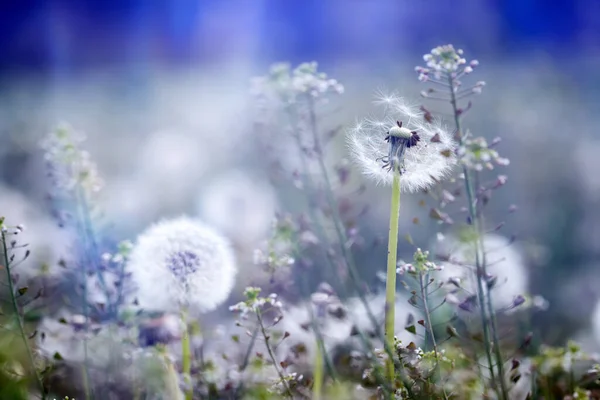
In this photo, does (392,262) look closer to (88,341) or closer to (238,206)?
(88,341)

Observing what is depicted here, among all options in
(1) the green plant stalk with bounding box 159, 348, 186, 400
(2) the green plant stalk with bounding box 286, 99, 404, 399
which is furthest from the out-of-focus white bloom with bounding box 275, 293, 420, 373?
(1) the green plant stalk with bounding box 159, 348, 186, 400

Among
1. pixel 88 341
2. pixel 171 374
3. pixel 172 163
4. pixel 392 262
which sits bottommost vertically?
pixel 171 374

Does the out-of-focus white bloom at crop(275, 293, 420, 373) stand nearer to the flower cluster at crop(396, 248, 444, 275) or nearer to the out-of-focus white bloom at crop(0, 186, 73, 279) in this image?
the flower cluster at crop(396, 248, 444, 275)

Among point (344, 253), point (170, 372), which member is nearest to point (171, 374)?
point (170, 372)

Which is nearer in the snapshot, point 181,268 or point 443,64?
point 443,64

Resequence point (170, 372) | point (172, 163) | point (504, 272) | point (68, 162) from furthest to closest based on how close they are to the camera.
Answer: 1. point (172, 163)
2. point (504, 272)
3. point (68, 162)
4. point (170, 372)

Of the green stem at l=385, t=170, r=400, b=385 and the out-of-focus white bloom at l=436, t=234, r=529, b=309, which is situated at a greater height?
the out-of-focus white bloom at l=436, t=234, r=529, b=309

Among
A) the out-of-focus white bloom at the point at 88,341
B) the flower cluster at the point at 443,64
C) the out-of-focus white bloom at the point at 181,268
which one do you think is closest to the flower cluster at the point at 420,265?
the flower cluster at the point at 443,64
